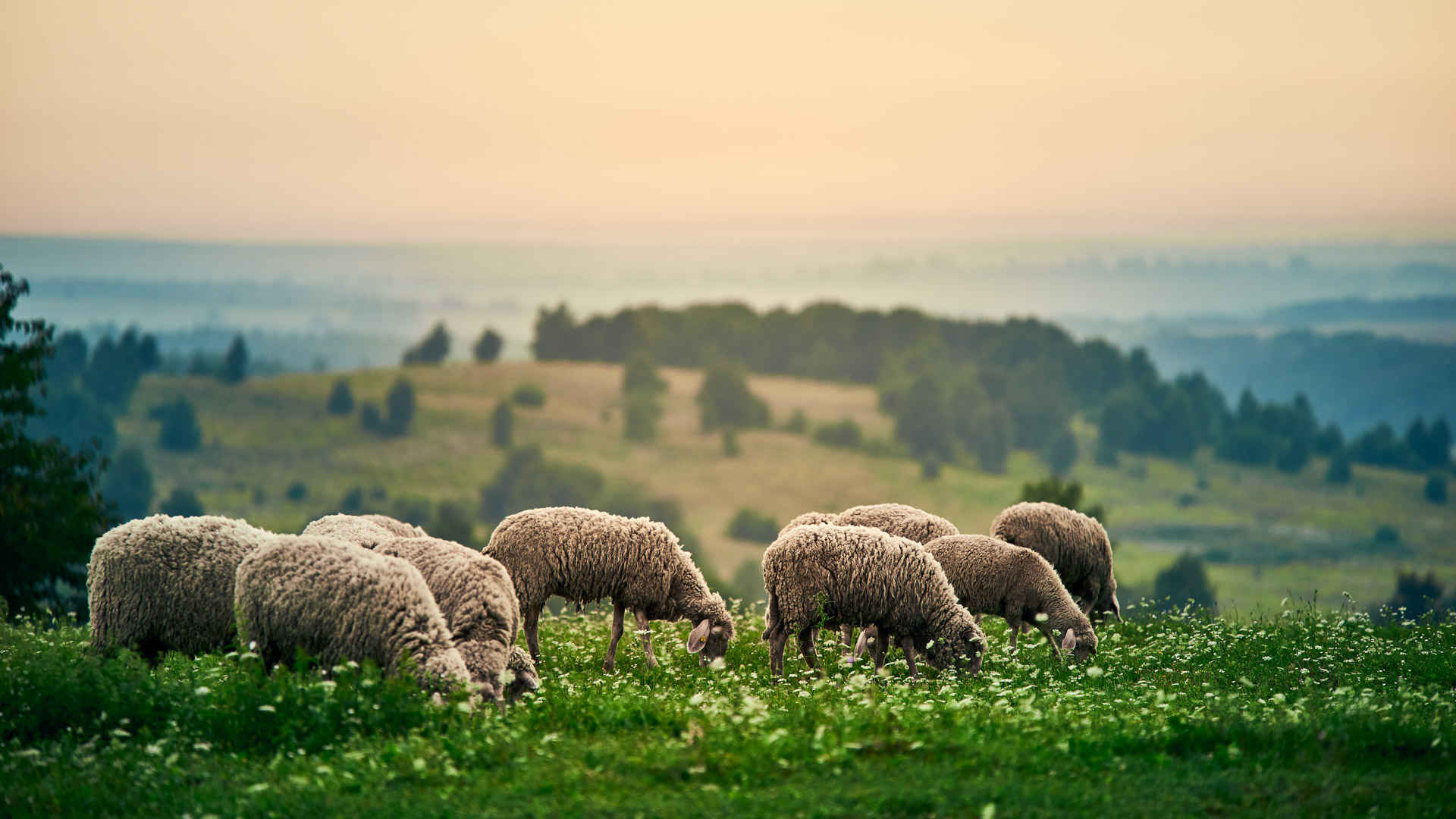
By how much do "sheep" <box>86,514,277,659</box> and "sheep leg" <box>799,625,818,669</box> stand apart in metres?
6.93

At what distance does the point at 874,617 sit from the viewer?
54.7 feet

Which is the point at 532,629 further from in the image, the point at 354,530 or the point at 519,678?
the point at 519,678

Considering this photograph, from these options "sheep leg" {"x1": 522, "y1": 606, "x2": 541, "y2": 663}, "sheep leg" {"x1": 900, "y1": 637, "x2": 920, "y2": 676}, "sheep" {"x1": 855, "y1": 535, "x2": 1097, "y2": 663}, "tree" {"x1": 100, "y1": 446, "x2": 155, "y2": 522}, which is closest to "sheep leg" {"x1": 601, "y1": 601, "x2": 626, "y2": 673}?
"sheep leg" {"x1": 522, "y1": 606, "x2": 541, "y2": 663}

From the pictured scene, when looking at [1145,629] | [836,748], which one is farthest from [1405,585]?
[836,748]

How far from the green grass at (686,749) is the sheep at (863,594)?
2093mm

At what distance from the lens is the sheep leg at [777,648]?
54.4ft

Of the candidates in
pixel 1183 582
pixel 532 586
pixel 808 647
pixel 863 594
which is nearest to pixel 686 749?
pixel 863 594

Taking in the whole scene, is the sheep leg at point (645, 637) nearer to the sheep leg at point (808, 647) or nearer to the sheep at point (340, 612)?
the sheep leg at point (808, 647)

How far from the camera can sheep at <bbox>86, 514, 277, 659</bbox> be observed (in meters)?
14.4

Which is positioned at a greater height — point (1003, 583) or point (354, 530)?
point (354, 530)

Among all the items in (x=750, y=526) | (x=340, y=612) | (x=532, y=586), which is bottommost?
(x=750, y=526)

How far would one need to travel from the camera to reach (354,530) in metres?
17.5

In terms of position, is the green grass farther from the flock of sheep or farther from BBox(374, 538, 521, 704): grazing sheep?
BBox(374, 538, 521, 704): grazing sheep

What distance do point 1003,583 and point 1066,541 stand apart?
331 centimetres
